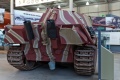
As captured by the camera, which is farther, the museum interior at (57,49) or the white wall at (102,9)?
the white wall at (102,9)

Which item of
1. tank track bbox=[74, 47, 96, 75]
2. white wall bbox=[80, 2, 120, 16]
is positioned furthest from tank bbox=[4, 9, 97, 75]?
white wall bbox=[80, 2, 120, 16]

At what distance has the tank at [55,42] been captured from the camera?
195 inches

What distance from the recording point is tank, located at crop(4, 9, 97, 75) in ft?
16.3

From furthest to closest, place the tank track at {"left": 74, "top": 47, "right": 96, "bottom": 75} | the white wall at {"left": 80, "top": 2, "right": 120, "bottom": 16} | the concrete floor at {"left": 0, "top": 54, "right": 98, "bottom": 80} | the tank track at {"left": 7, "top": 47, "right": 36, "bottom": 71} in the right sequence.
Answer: the white wall at {"left": 80, "top": 2, "right": 120, "bottom": 16} < the tank track at {"left": 7, "top": 47, "right": 36, "bottom": 71} < the concrete floor at {"left": 0, "top": 54, "right": 98, "bottom": 80} < the tank track at {"left": 74, "top": 47, "right": 96, "bottom": 75}

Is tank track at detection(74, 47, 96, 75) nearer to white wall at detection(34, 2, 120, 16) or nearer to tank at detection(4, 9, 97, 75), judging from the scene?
tank at detection(4, 9, 97, 75)

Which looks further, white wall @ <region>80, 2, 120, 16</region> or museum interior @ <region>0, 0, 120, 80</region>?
white wall @ <region>80, 2, 120, 16</region>

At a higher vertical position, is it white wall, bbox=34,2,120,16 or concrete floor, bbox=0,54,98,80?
white wall, bbox=34,2,120,16

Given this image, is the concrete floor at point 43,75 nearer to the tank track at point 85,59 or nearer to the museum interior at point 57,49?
the museum interior at point 57,49

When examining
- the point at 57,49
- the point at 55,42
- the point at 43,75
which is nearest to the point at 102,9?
the point at 43,75

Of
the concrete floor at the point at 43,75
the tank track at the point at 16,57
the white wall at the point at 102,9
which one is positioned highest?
the white wall at the point at 102,9

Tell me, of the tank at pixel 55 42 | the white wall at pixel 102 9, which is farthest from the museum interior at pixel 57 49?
the white wall at pixel 102 9

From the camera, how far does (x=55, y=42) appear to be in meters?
5.38

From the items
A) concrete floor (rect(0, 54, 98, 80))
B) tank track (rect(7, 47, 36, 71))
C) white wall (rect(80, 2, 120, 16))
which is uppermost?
white wall (rect(80, 2, 120, 16))

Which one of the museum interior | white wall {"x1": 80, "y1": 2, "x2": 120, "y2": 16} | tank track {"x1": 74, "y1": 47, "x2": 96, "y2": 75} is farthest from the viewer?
white wall {"x1": 80, "y1": 2, "x2": 120, "y2": 16}
